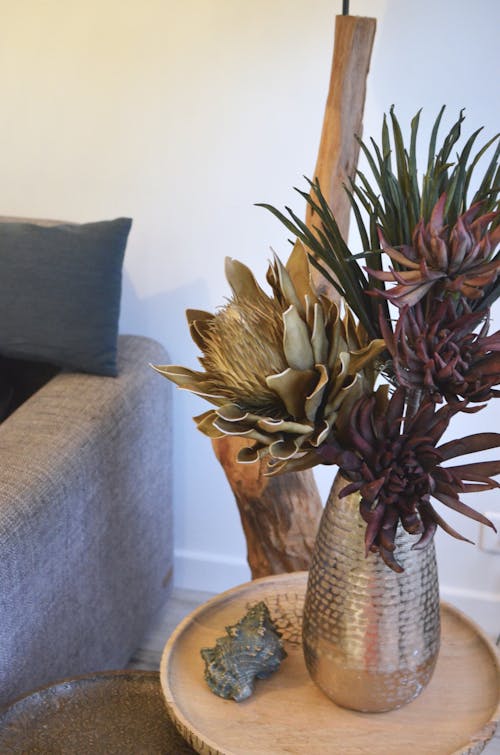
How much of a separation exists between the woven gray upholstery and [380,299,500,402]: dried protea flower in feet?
2.03

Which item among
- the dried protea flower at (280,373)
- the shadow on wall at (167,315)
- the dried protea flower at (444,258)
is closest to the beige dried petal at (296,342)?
the dried protea flower at (280,373)

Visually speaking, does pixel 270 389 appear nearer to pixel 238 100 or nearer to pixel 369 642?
pixel 369 642

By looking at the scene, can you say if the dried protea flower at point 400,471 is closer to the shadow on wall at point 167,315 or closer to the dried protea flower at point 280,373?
the dried protea flower at point 280,373

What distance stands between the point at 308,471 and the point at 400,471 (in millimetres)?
463

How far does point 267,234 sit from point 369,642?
0.91 m

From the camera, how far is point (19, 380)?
5.27 feet

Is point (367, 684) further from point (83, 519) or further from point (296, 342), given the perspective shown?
point (83, 519)

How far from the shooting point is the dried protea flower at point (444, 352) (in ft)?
2.37

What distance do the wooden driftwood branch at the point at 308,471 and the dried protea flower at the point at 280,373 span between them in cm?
21

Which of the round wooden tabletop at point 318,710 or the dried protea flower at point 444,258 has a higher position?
the dried protea flower at point 444,258

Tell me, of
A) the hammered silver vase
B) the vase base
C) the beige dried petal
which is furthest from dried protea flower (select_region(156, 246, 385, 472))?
the vase base

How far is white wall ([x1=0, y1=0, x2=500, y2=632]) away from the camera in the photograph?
56.1 inches

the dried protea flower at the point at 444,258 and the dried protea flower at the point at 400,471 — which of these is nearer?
the dried protea flower at the point at 444,258

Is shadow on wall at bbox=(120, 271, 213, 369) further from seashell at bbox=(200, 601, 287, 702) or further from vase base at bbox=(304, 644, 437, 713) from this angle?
vase base at bbox=(304, 644, 437, 713)
